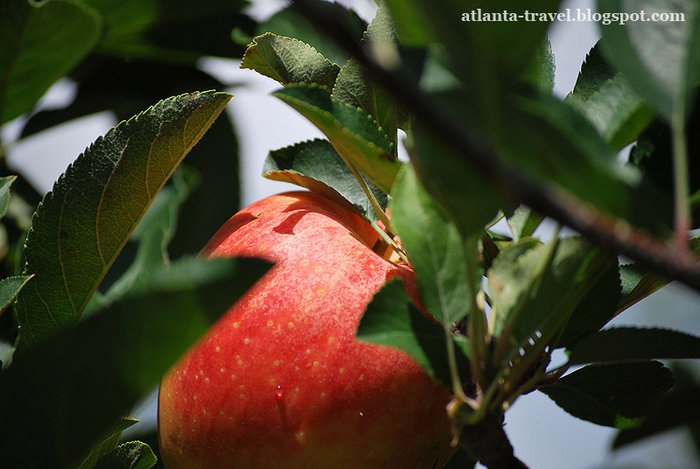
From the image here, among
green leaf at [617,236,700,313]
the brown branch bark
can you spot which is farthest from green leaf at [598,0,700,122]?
green leaf at [617,236,700,313]

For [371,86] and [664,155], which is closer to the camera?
[664,155]

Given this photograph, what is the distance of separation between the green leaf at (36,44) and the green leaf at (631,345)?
28.9 inches

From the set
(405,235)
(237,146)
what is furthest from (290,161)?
(237,146)

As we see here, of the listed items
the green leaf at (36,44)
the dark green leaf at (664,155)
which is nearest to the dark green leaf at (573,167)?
the dark green leaf at (664,155)

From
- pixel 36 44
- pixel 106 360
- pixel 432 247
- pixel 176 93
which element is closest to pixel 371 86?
pixel 432 247

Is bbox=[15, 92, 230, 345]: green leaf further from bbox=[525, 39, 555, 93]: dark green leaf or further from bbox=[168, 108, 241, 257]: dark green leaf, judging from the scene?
bbox=[168, 108, 241, 257]: dark green leaf

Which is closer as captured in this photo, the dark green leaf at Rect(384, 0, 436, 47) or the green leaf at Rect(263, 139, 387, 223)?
the dark green leaf at Rect(384, 0, 436, 47)

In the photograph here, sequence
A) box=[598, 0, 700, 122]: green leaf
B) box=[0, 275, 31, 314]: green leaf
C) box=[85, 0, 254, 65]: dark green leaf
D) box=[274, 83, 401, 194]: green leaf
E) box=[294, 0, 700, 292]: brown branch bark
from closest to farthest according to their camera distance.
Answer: box=[294, 0, 700, 292]: brown branch bark, box=[598, 0, 700, 122]: green leaf, box=[274, 83, 401, 194]: green leaf, box=[0, 275, 31, 314]: green leaf, box=[85, 0, 254, 65]: dark green leaf

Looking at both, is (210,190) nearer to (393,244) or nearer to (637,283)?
(393,244)

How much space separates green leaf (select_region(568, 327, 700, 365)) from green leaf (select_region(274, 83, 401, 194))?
0.17m

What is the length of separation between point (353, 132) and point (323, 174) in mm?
180

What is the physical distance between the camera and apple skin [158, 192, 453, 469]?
51 centimetres

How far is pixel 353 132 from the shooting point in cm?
48

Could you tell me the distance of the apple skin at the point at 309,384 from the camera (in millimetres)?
514
